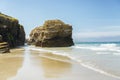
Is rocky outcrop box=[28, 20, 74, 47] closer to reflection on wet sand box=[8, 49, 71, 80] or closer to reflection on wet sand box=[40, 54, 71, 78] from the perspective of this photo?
reflection on wet sand box=[40, 54, 71, 78]

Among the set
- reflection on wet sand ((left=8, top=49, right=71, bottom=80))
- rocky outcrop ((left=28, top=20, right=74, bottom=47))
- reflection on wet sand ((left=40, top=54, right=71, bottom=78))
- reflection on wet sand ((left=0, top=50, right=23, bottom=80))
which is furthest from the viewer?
rocky outcrop ((left=28, top=20, right=74, bottom=47))

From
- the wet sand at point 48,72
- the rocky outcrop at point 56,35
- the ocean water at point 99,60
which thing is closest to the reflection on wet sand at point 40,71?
the wet sand at point 48,72

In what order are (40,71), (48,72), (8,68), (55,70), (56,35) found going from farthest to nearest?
(56,35), (8,68), (55,70), (40,71), (48,72)

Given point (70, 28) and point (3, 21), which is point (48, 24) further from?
point (3, 21)

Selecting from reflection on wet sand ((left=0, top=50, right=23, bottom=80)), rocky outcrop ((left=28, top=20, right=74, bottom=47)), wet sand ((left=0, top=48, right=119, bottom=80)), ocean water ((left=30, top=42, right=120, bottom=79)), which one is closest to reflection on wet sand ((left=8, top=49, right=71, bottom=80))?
wet sand ((left=0, top=48, right=119, bottom=80))

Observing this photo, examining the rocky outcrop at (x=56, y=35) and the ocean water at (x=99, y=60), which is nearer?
the ocean water at (x=99, y=60)

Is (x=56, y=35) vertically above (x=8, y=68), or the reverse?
(x=56, y=35)

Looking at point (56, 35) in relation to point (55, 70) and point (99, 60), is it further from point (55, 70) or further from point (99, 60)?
point (55, 70)

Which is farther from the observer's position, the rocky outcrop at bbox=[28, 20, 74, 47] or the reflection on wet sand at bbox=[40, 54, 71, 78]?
the rocky outcrop at bbox=[28, 20, 74, 47]

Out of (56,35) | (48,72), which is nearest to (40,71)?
(48,72)

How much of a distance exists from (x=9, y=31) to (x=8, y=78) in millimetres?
45676

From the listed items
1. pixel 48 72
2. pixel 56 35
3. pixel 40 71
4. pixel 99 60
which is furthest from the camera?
pixel 56 35

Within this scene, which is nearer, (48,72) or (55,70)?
(48,72)

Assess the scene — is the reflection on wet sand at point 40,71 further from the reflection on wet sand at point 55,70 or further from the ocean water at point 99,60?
the ocean water at point 99,60
